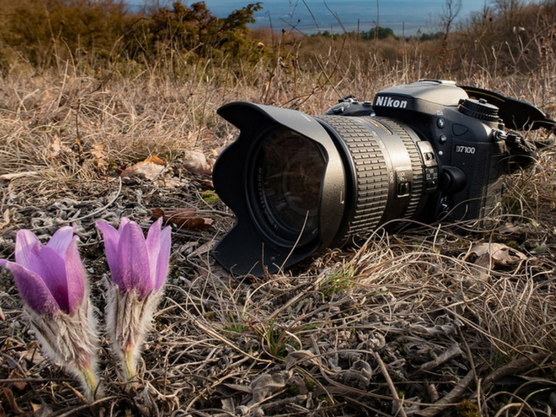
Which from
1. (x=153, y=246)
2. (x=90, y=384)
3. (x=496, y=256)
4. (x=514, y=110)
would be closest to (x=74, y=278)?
(x=153, y=246)

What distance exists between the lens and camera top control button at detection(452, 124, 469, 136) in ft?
6.24

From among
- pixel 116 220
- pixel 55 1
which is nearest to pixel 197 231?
pixel 116 220

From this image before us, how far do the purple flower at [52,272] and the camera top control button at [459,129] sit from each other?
1.41 metres

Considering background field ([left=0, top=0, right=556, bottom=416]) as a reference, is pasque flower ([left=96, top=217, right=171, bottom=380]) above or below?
above

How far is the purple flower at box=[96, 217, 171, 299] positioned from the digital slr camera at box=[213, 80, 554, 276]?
0.67m

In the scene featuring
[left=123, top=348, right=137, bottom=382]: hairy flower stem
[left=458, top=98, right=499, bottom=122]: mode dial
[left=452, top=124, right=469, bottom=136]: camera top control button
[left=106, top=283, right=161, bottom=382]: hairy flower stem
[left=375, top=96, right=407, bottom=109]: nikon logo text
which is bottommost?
[left=123, top=348, right=137, bottom=382]: hairy flower stem

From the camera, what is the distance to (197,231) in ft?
6.68

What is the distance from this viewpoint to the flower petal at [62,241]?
951 millimetres

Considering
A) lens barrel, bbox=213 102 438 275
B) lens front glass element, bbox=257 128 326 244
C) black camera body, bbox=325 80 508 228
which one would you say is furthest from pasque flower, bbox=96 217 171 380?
black camera body, bbox=325 80 508 228

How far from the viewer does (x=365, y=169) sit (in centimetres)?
164

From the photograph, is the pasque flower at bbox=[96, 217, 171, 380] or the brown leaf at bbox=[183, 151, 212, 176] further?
the brown leaf at bbox=[183, 151, 212, 176]

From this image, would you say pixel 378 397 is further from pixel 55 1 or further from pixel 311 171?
pixel 55 1

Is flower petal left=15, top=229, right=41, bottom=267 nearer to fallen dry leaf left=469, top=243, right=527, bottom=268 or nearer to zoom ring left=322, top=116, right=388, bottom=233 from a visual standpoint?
zoom ring left=322, top=116, right=388, bottom=233

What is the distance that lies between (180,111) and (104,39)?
10.9 feet
